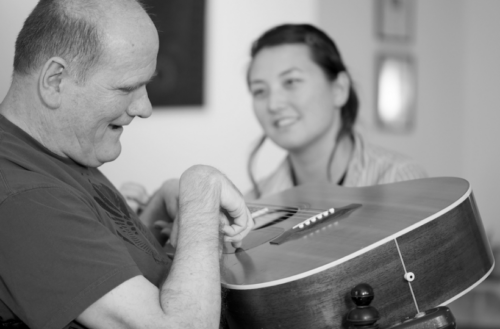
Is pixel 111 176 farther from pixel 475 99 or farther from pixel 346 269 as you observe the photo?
pixel 475 99

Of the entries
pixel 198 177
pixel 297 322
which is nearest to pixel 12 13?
pixel 198 177

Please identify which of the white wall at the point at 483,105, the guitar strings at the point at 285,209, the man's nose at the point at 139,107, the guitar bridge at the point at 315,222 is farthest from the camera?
the white wall at the point at 483,105

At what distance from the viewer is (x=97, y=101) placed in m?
1.12

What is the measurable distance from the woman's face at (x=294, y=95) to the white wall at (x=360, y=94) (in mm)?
804

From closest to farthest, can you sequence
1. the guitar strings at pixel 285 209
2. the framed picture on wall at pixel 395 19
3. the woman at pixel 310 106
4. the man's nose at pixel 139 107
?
the man's nose at pixel 139 107, the guitar strings at pixel 285 209, the woman at pixel 310 106, the framed picture on wall at pixel 395 19

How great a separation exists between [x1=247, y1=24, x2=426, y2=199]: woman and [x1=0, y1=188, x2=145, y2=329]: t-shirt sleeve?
1316mm

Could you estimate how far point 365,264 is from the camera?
112 cm

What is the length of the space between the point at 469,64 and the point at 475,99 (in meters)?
0.31

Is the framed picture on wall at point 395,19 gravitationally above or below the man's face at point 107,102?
above

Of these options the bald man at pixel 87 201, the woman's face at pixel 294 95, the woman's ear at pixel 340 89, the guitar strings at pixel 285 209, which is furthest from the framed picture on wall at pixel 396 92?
the bald man at pixel 87 201

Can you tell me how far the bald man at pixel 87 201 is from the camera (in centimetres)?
95

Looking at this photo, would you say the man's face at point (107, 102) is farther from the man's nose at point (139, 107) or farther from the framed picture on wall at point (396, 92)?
the framed picture on wall at point (396, 92)

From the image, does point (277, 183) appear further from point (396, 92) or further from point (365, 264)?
point (396, 92)

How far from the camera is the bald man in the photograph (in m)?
0.95
